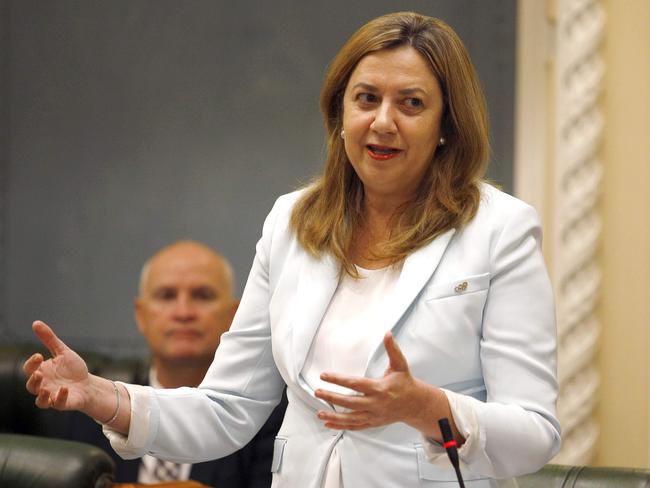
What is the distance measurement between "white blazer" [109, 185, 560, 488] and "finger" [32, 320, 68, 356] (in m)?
0.17

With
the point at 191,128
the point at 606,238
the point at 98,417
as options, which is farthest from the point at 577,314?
the point at 98,417

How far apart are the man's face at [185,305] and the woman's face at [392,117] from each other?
175 centimetres

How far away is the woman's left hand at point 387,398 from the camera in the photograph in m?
1.58

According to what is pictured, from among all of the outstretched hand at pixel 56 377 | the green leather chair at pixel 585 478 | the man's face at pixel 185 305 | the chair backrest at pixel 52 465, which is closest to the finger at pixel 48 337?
the outstretched hand at pixel 56 377

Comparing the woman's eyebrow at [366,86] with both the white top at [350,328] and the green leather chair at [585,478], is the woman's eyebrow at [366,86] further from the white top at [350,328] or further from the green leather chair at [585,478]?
the green leather chair at [585,478]

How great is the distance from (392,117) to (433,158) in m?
0.15

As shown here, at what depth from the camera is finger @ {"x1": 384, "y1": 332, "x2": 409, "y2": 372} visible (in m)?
1.59

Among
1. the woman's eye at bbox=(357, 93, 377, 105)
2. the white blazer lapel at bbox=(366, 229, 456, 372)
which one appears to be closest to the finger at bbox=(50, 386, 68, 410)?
the white blazer lapel at bbox=(366, 229, 456, 372)

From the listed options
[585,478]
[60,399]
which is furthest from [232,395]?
[585,478]

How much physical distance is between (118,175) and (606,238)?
89.5 inches

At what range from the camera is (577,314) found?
12.9 feet

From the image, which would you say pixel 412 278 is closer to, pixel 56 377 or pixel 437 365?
pixel 437 365

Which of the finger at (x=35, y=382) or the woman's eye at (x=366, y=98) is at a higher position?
the woman's eye at (x=366, y=98)

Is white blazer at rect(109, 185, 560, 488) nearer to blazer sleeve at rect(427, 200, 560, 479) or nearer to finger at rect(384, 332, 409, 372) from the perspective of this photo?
blazer sleeve at rect(427, 200, 560, 479)
